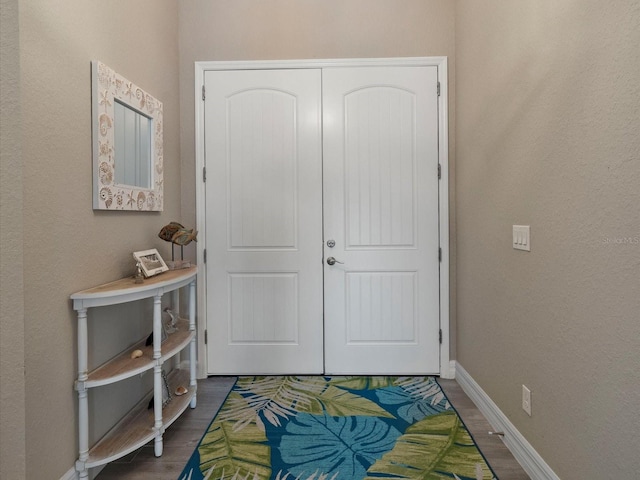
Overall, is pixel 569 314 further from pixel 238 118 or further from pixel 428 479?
pixel 238 118

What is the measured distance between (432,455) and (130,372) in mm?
1533

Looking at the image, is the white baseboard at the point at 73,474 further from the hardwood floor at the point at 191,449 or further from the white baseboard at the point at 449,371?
the white baseboard at the point at 449,371

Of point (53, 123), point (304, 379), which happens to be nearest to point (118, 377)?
point (53, 123)

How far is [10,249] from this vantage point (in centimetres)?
88

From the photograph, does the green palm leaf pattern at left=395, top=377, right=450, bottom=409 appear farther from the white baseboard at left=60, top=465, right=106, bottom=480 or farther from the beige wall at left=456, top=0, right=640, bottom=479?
the white baseboard at left=60, top=465, right=106, bottom=480

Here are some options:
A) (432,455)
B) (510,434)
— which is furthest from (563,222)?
(432,455)

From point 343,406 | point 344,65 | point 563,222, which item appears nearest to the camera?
point 563,222

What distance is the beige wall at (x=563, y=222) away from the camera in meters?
1.16

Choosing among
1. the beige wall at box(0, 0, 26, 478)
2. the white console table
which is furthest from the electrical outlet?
the beige wall at box(0, 0, 26, 478)

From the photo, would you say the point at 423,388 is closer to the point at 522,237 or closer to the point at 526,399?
the point at 526,399

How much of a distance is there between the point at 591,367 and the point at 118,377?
1923 millimetres

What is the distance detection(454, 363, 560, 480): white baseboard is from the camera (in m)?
1.60

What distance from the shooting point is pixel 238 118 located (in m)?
2.73

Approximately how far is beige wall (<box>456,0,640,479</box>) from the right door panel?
47 centimetres
